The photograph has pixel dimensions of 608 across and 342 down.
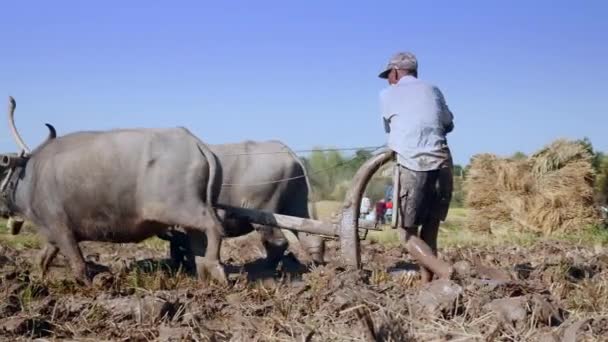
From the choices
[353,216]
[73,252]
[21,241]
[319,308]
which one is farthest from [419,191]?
[21,241]

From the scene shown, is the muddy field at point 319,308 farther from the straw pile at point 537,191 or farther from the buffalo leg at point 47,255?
the straw pile at point 537,191

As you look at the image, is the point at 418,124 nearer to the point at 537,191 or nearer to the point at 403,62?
the point at 403,62

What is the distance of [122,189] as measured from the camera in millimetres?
6980

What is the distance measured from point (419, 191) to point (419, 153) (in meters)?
0.29

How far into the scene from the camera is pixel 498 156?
1512 centimetres

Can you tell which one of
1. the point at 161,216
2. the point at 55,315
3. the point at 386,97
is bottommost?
the point at 55,315

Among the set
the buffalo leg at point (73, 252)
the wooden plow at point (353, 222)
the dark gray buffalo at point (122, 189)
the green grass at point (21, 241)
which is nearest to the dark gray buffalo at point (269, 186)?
the dark gray buffalo at point (122, 189)

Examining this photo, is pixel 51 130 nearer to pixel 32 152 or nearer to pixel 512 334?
pixel 32 152

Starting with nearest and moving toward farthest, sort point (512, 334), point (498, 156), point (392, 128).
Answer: point (512, 334)
point (392, 128)
point (498, 156)

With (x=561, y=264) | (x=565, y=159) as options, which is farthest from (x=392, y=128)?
(x=565, y=159)

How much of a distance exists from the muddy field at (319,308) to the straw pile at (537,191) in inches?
296

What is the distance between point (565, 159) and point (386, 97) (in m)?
9.20

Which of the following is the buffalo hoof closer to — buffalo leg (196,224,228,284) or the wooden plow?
buffalo leg (196,224,228,284)

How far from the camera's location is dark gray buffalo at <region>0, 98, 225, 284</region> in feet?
22.6
